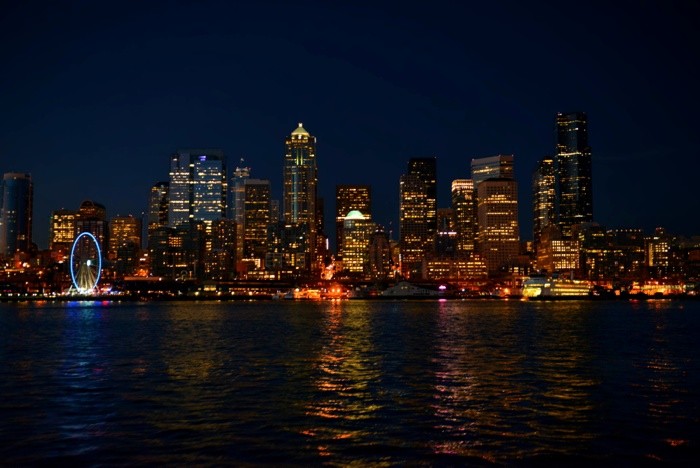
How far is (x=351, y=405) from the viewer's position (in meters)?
31.2

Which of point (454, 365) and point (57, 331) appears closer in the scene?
point (454, 365)

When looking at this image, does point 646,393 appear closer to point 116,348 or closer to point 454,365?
point 454,365

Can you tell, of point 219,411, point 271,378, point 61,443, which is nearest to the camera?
point 61,443

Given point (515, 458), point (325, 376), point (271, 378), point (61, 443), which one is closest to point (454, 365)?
point (325, 376)

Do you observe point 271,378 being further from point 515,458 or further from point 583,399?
point 515,458

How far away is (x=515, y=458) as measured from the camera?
22156 millimetres

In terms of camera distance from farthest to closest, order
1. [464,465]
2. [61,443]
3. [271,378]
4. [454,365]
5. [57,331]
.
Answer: [57,331] → [454,365] → [271,378] → [61,443] → [464,465]

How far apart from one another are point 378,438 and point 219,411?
25.6ft

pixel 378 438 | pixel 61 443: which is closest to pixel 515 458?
pixel 378 438

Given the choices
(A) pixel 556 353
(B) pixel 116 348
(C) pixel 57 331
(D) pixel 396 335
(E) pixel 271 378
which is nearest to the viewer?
(E) pixel 271 378

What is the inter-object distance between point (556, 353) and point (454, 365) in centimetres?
1143

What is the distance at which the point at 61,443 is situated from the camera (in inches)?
964

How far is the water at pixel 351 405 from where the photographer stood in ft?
75.8

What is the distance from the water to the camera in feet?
75.8
